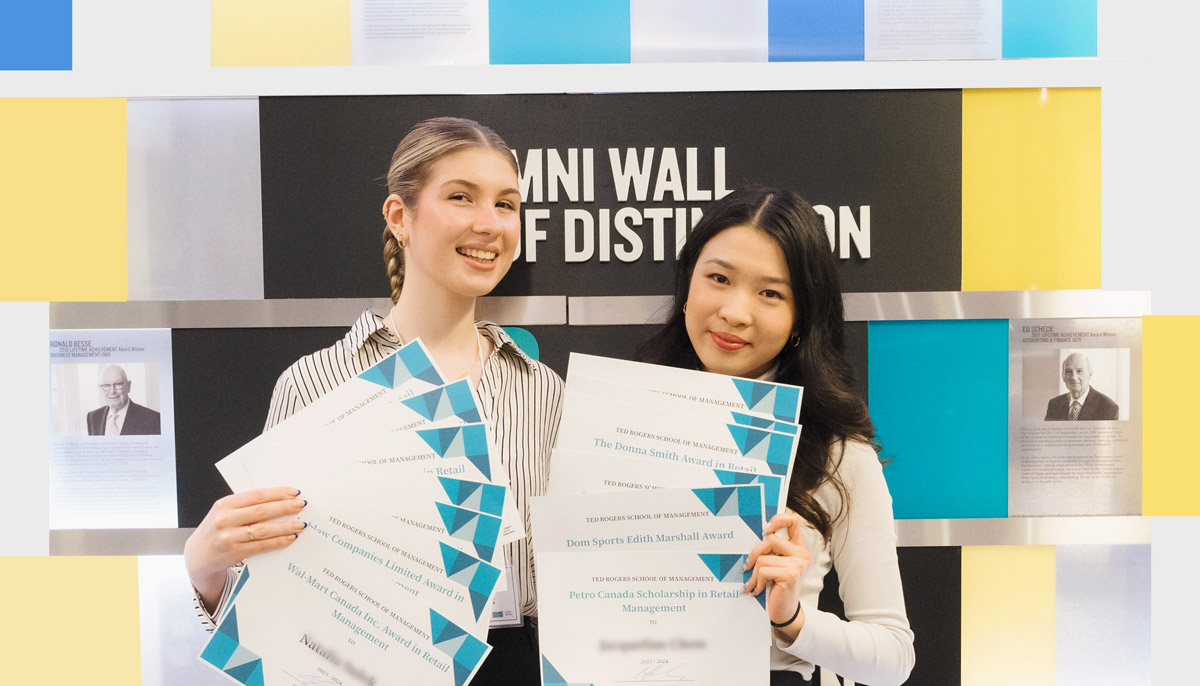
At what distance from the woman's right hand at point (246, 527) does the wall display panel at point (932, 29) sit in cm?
225

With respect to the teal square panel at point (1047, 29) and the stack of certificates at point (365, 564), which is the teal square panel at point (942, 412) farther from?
the stack of certificates at point (365, 564)

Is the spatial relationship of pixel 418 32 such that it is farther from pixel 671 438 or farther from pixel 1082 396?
pixel 1082 396

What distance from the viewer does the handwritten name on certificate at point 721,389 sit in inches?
75.3

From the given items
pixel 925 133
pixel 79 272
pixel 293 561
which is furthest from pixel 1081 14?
pixel 79 272

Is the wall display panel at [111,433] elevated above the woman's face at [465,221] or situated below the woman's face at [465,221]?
below

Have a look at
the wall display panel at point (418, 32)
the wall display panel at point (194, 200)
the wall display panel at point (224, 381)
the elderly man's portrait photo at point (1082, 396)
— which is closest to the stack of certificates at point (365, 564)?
the wall display panel at point (224, 381)

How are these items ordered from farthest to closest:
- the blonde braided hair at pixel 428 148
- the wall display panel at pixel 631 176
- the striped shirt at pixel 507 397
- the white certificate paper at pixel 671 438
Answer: the wall display panel at pixel 631 176 → the blonde braided hair at pixel 428 148 → the striped shirt at pixel 507 397 → the white certificate paper at pixel 671 438

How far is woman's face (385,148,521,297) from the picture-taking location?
2.27m

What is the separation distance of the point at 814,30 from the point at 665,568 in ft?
6.07

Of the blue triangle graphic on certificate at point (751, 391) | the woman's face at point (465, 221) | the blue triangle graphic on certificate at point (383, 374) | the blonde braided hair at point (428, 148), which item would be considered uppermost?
the blonde braided hair at point (428, 148)

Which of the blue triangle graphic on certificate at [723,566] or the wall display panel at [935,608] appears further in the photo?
the wall display panel at [935,608]

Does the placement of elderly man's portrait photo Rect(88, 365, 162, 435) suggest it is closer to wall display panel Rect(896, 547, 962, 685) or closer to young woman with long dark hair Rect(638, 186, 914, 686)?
young woman with long dark hair Rect(638, 186, 914, 686)

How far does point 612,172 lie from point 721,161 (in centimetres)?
36

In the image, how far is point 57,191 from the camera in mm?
2637
